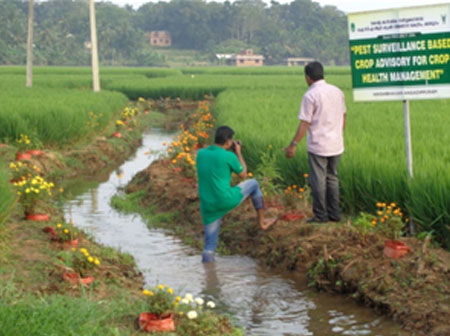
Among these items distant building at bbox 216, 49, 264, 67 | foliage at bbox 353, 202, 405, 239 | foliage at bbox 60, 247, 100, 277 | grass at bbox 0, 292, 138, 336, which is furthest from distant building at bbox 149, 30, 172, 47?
grass at bbox 0, 292, 138, 336

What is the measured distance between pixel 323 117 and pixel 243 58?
122864 millimetres

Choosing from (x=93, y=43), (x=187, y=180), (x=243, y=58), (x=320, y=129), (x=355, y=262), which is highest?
(x=243, y=58)

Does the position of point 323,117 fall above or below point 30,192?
above

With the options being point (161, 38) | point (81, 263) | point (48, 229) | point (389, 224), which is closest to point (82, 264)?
point (81, 263)

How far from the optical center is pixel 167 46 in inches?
5915

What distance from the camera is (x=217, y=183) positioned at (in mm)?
8914

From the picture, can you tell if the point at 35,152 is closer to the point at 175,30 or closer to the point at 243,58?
the point at 243,58

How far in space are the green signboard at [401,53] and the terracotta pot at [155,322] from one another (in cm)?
416

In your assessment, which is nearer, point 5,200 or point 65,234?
point 5,200

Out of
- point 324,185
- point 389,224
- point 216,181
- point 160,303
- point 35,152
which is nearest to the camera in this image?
point 160,303

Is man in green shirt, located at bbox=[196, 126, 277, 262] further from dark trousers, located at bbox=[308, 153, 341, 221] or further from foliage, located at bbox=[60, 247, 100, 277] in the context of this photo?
foliage, located at bbox=[60, 247, 100, 277]

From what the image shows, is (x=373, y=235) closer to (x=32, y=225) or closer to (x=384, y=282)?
(x=384, y=282)

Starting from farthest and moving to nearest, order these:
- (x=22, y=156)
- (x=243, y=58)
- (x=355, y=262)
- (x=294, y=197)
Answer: (x=243, y=58) → (x=22, y=156) → (x=294, y=197) → (x=355, y=262)

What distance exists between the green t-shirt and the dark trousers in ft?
2.63
